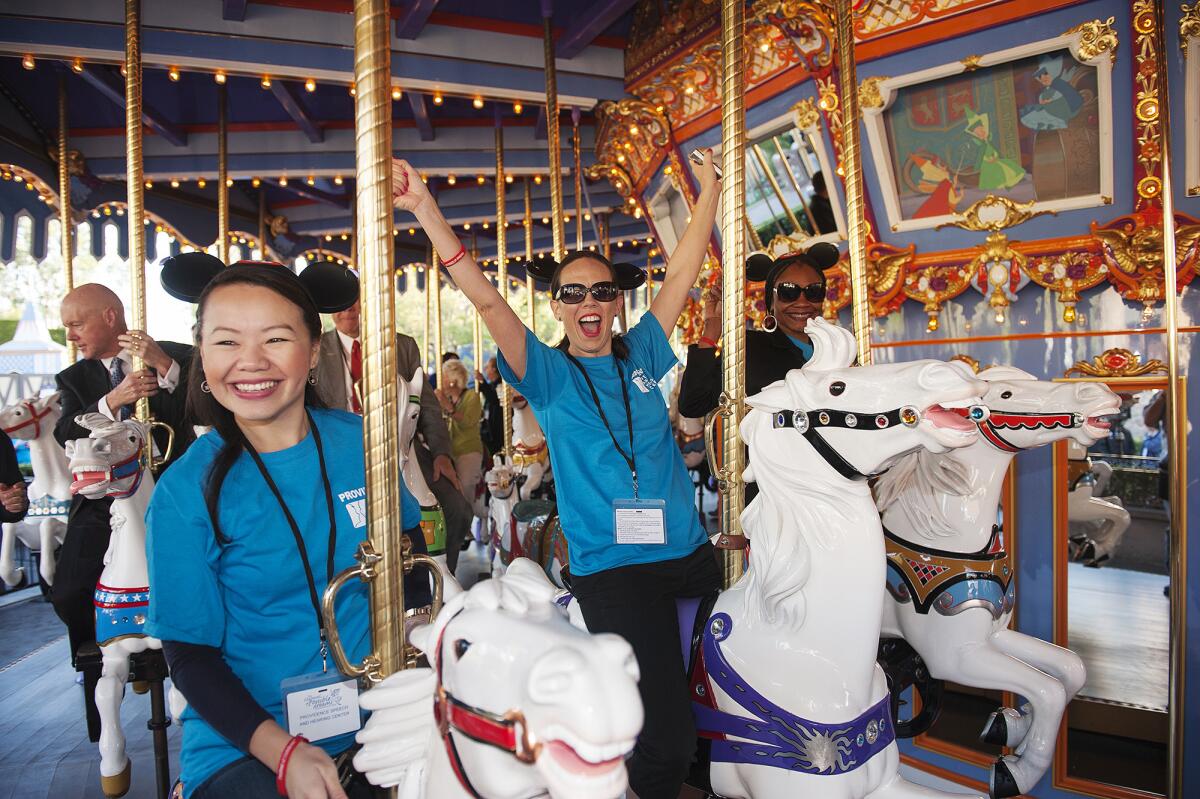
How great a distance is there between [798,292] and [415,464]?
1734mm

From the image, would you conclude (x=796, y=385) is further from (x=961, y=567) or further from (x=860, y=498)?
(x=961, y=567)

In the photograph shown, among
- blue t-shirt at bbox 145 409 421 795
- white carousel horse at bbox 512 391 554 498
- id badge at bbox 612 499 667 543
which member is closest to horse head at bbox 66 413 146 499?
blue t-shirt at bbox 145 409 421 795

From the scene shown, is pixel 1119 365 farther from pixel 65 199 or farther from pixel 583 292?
pixel 65 199

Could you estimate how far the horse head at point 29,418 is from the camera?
4094mm

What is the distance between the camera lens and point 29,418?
13.6ft

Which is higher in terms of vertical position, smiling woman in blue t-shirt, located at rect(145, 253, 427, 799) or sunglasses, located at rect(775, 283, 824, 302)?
sunglasses, located at rect(775, 283, 824, 302)

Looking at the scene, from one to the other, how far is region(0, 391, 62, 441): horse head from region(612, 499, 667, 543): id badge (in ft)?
12.3

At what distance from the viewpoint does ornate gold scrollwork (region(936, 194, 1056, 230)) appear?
3405 millimetres

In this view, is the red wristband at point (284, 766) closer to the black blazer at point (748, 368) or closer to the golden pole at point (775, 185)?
the black blazer at point (748, 368)

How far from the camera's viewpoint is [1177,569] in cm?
278

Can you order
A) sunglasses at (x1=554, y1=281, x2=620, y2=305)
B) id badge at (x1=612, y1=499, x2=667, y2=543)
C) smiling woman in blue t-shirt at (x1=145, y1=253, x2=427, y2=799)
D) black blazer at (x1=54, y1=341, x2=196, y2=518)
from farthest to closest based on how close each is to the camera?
black blazer at (x1=54, y1=341, x2=196, y2=518), sunglasses at (x1=554, y1=281, x2=620, y2=305), id badge at (x1=612, y1=499, x2=667, y2=543), smiling woman in blue t-shirt at (x1=145, y1=253, x2=427, y2=799)

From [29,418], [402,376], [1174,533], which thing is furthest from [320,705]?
[29,418]

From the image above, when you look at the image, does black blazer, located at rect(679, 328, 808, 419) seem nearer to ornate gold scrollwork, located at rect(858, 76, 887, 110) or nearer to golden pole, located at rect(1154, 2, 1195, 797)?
golden pole, located at rect(1154, 2, 1195, 797)

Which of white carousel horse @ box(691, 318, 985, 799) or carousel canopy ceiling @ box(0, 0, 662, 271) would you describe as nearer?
white carousel horse @ box(691, 318, 985, 799)
